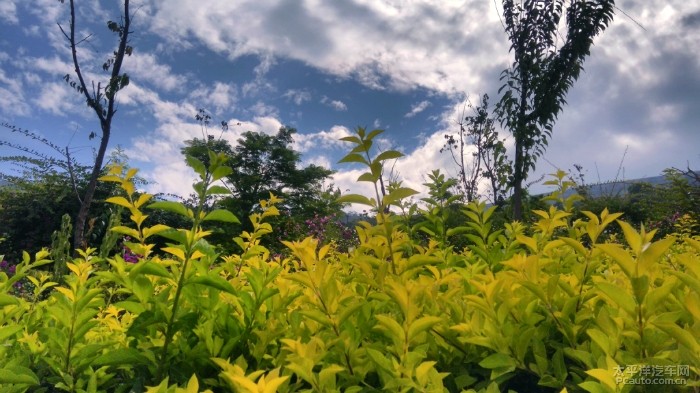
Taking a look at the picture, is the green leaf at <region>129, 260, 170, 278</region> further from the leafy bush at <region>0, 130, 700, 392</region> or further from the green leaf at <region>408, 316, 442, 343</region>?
the green leaf at <region>408, 316, 442, 343</region>

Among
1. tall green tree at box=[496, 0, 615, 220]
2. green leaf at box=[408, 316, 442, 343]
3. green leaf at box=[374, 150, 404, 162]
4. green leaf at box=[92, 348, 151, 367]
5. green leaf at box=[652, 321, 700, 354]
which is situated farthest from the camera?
tall green tree at box=[496, 0, 615, 220]

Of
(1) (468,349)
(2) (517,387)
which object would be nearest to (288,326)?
(1) (468,349)

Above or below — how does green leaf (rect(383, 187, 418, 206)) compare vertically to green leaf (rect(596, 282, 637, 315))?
above

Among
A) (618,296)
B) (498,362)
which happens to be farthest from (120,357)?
(618,296)

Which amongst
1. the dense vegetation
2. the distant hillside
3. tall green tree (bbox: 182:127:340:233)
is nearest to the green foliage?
tall green tree (bbox: 182:127:340:233)

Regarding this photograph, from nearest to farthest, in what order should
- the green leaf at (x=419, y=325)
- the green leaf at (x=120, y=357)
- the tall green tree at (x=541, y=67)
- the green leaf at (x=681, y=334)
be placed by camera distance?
the green leaf at (x=681, y=334), the green leaf at (x=419, y=325), the green leaf at (x=120, y=357), the tall green tree at (x=541, y=67)

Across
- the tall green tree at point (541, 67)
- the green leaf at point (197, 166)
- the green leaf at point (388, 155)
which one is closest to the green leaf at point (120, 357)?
the green leaf at point (197, 166)

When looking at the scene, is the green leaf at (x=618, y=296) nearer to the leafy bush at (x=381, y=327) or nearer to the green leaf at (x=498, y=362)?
the leafy bush at (x=381, y=327)

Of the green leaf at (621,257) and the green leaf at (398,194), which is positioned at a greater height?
the green leaf at (398,194)

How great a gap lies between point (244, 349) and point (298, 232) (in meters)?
11.7

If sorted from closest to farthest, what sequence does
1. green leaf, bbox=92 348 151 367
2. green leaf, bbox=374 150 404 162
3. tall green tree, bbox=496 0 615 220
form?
green leaf, bbox=92 348 151 367 < green leaf, bbox=374 150 404 162 < tall green tree, bbox=496 0 615 220

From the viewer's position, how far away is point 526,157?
30.5ft

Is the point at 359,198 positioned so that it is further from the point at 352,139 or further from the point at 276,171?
the point at 276,171

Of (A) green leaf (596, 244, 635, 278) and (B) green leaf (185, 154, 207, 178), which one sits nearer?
(A) green leaf (596, 244, 635, 278)
